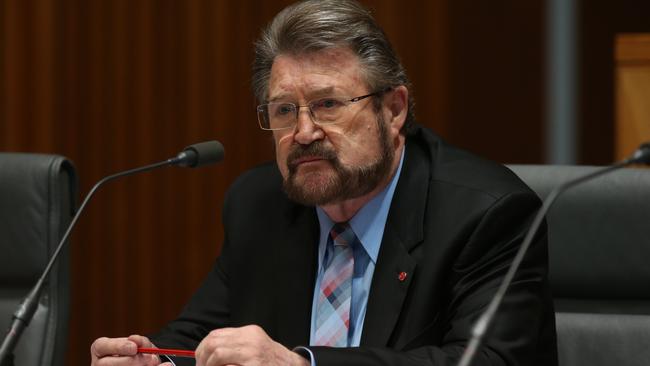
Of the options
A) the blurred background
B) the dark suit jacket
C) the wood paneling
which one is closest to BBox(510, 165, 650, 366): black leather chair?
the dark suit jacket

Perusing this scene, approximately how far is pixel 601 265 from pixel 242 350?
32.5 inches

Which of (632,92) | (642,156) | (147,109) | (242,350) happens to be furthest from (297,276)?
(147,109)

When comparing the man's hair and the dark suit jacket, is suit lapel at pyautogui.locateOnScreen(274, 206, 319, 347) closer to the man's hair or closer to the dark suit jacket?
the dark suit jacket

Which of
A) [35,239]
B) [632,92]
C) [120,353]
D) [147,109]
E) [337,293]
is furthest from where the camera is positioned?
[147,109]

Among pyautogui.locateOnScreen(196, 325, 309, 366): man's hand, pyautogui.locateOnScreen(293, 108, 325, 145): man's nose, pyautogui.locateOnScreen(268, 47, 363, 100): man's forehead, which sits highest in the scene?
pyautogui.locateOnScreen(268, 47, 363, 100): man's forehead

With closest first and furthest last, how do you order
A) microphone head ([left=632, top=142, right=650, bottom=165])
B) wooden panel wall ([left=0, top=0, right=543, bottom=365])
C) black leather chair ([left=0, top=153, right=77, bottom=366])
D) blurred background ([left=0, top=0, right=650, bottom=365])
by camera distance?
1. microphone head ([left=632, top=142, right=650, bottom=165])
2. black leather chair ([left=0, top=153, right=77, bottom=366])
3. blurred background ([left=0, top=0, right=650, bottom=365])
4. wooden panel wall ([left=0, top=0, right=543, bottom=365])

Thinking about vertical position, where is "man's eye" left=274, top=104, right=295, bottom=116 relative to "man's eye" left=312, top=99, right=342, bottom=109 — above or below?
below

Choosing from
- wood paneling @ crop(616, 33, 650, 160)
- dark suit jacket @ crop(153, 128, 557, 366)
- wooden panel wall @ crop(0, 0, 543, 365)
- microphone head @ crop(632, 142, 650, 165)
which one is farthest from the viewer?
wooden panel wall @ crop(0, 0, 543, 365)

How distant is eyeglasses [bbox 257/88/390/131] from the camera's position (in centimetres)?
220

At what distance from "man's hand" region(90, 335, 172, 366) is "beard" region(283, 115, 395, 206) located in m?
0.45

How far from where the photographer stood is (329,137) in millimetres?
2205

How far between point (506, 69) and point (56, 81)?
1482 mm

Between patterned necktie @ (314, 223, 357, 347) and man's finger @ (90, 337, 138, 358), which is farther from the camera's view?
patterned necktie @ (314, 223, 357, 347)

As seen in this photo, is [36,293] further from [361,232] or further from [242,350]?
[361,232]
